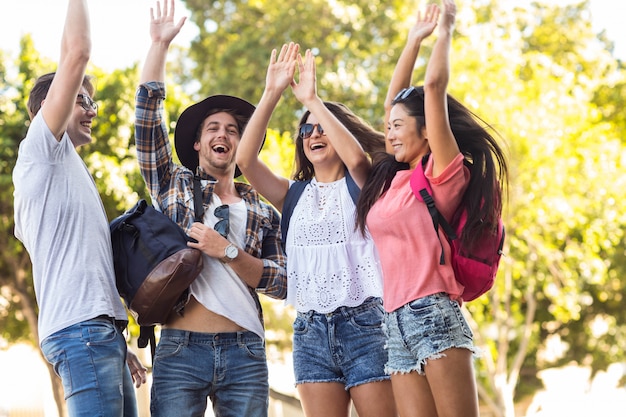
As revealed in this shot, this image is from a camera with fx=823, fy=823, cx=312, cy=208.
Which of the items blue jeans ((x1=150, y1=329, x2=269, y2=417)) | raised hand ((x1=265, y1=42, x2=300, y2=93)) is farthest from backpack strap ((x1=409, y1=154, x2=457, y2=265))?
blue jeans ((x1=150, y1=329, x2=269, y2=417))

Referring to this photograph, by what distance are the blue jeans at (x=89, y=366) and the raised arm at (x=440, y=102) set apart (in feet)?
4.54

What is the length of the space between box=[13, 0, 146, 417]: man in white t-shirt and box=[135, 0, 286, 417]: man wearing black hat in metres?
0.28

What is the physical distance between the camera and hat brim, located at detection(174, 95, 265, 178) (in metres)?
3.80

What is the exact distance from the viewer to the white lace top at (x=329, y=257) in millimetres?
3525

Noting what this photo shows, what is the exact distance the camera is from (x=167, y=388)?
10.7ft

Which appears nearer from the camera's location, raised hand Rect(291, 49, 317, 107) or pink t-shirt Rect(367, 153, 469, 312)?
pink t-shirt Rect(367, 153, 469, 312)

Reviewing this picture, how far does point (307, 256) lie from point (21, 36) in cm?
960

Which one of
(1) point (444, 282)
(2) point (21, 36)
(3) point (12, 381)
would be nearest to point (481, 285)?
(1) point (444, 282)

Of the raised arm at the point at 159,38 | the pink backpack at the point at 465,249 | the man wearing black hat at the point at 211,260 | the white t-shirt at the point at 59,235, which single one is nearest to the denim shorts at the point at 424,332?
the pink backpack at the point at 465,249

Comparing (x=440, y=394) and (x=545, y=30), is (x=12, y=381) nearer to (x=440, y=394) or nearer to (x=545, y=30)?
(x=440, y=394)

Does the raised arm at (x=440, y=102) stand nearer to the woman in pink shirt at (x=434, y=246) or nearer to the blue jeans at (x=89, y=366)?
the woman in pink shirt at (x=434, y=246)

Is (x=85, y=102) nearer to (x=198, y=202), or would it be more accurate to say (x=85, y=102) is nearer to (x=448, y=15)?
(x=198, y=202)

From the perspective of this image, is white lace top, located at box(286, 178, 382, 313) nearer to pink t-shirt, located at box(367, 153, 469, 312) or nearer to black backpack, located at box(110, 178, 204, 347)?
pink t-shirt, located at box(367, 153, 469, 312)

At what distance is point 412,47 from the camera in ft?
11.9
